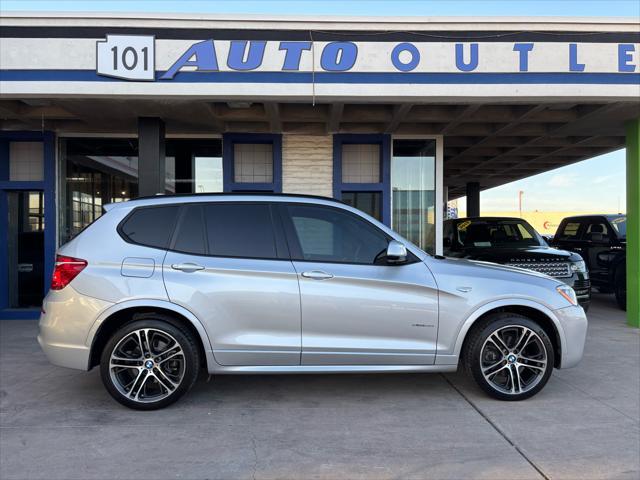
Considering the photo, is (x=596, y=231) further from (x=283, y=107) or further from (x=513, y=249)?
(x=283, y=107)

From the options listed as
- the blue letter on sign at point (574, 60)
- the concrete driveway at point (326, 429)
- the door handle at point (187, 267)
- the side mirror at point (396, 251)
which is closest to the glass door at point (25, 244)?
the concrete driveway at point (326, 429)

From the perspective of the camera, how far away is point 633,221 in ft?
26.1

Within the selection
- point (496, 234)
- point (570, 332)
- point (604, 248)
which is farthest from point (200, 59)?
point (604, 248)

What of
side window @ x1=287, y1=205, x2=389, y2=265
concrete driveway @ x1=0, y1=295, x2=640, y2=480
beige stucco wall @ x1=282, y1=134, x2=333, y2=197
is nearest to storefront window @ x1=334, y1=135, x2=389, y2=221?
beige stucco wall @ x1=282, y1=134, x2=333, y2=197

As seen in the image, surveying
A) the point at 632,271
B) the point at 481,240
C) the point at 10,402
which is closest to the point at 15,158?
the point at 10,402

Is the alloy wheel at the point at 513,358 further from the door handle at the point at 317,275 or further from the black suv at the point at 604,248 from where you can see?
the black suv at the point at 604,248

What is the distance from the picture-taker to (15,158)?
8.88 m

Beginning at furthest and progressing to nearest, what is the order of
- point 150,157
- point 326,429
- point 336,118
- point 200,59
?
1. point 336,118
2. point 150,157
3. point 200,59
4. point 326,429

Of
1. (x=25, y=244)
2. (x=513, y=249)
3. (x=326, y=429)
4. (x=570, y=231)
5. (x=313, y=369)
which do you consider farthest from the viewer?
(x=570, y=231)

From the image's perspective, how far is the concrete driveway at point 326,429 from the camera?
3314 mm

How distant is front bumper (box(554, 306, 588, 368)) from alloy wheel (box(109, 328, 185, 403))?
3345 mm

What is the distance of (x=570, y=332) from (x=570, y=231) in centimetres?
807

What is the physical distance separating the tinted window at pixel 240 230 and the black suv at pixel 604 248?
8.11 m

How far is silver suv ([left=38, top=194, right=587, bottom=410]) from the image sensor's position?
13.9 ft
